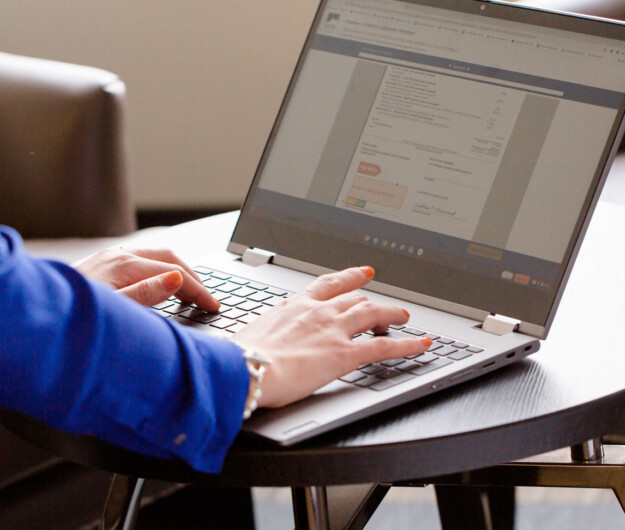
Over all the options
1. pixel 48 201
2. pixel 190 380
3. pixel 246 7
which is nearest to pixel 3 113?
pixel 48 201

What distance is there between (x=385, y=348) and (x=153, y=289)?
202 millimetres

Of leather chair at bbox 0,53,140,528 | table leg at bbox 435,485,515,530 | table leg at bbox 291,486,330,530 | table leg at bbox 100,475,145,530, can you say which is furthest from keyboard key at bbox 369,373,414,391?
leather chair at bbox 0,53,140,528

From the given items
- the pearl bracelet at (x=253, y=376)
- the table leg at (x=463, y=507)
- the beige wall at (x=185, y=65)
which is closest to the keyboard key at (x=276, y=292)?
the pearl bracelet at (x=253, y=376)

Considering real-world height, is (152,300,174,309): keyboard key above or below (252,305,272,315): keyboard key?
below

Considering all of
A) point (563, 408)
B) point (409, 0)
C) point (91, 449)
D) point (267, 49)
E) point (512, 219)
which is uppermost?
point (267, 49)

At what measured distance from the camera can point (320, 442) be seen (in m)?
0.52

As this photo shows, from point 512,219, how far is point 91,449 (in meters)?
0.39

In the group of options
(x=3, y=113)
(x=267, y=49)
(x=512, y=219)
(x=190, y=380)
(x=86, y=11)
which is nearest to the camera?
(x=190, y=380)

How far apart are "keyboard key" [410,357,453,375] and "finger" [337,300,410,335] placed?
0.16ft

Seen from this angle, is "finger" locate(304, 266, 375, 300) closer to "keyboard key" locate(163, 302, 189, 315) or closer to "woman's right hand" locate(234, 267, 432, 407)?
"woman's right hand" locate(234, 267, 432, 407)

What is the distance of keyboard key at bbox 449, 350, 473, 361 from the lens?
0.61 m

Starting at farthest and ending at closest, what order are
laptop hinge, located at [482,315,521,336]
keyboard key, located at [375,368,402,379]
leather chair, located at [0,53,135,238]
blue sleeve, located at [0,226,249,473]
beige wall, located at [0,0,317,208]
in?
beige wall, located at [0,0,317,208] → leather chair, located at [0,53,135,238] → laptop hinge, located at [482,315,521,336] → keyboard key, located at [375,368,402,379] → blue sleeve, located at [0,226,249,473]

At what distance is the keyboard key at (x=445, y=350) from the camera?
62 cm

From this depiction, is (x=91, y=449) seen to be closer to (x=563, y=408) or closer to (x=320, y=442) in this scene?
(x=320, y=442)
